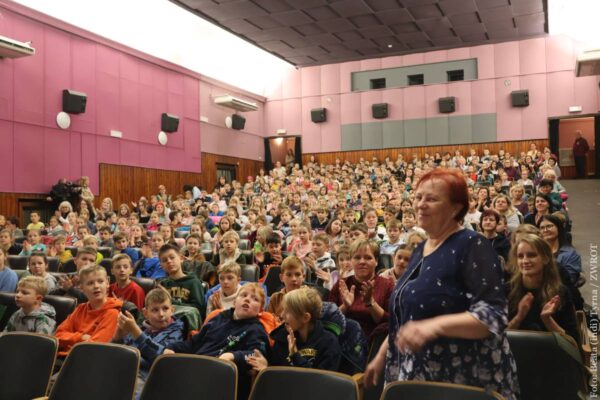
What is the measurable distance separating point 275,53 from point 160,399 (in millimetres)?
12509

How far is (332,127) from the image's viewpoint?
569 inches

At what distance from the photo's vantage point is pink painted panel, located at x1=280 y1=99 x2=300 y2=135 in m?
14.7

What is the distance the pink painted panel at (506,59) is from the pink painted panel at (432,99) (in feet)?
4.75

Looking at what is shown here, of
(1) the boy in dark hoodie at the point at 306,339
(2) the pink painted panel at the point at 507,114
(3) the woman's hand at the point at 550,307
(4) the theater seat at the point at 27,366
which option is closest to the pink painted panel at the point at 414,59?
(2) the pink painted panel at the point at 507,114

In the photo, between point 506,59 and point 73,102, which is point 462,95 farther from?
point 73,102

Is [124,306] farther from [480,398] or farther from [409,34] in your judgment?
[409,34]

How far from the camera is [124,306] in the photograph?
284 centimetres

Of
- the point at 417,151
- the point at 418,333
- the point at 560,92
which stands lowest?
the point at 418,333

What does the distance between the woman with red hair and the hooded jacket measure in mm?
2174

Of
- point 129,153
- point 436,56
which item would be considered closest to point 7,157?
point 129,153

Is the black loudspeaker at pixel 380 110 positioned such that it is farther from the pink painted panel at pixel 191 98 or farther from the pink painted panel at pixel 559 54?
the pink painted panel at pixel 191 98

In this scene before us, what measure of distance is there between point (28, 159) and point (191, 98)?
450 cm

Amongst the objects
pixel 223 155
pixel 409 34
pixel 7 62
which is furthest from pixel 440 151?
pixel 7 62

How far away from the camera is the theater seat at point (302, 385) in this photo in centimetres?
147
